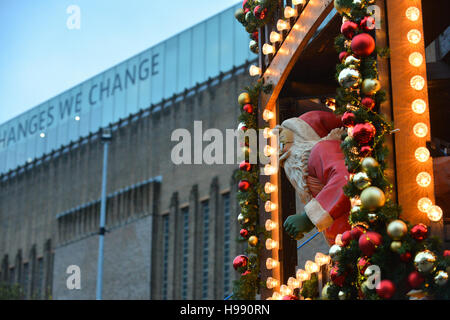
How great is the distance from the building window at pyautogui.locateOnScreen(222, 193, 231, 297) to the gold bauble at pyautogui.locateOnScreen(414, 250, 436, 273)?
3449 centimetres

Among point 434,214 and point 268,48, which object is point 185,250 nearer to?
point 268,48

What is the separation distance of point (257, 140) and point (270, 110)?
0.39m

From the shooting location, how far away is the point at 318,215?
695cm

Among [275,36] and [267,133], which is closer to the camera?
[267,133]

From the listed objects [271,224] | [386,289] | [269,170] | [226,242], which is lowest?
[386,289]

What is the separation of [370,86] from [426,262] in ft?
4.36

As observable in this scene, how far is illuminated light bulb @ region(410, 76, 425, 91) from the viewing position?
252 inches

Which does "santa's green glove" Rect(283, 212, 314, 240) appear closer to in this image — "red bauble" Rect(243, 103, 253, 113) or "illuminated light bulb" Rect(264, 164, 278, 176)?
"illuminated light bulb" Rect(264, 164, 278, 176)

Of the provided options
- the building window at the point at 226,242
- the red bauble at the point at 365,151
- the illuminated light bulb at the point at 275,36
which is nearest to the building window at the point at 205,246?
the building window at the point at 226,242

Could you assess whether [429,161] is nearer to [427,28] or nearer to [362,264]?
[362,264]

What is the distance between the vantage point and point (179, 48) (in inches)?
1829

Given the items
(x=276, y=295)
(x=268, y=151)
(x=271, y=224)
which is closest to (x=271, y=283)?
(x=276, y=295)

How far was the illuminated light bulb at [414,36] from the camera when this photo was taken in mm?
6484

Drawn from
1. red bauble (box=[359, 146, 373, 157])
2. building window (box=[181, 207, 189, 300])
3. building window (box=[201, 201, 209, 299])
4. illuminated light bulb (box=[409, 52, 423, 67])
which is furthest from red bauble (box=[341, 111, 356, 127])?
building window (box=[181, 207, 189, 300])
